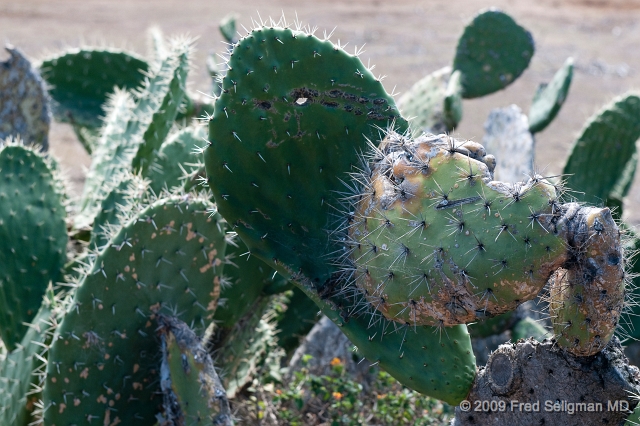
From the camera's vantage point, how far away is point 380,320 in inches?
66.7

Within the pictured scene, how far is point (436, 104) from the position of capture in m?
3.90

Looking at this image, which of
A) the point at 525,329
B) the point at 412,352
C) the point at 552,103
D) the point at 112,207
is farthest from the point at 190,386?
the point at 552,103

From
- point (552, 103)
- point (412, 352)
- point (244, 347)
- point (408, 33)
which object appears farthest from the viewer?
point (408, 33)


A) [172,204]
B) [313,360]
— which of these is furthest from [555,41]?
[172,204]

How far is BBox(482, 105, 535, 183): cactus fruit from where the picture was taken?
11.7 feet

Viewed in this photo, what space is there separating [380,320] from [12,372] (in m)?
1.34

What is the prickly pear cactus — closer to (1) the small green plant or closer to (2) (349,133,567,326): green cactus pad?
(2) (349,133,567,326): green cactus pad

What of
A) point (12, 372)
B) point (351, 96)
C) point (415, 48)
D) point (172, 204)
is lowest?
point (12, 372)

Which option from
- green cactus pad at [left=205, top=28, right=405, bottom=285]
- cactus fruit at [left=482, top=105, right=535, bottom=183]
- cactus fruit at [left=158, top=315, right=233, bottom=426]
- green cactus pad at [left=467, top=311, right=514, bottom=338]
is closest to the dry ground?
cactus fruit at [left=482, top=105, right=535, bottom=183]

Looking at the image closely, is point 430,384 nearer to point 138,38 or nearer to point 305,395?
point 305,395

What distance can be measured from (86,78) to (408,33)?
7148mm

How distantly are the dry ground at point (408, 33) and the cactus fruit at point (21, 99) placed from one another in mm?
2396

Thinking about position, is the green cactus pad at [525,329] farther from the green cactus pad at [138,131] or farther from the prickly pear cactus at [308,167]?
the green cactus pad at [138,131]

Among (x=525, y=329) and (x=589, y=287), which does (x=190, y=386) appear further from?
(x=525, y=329)
